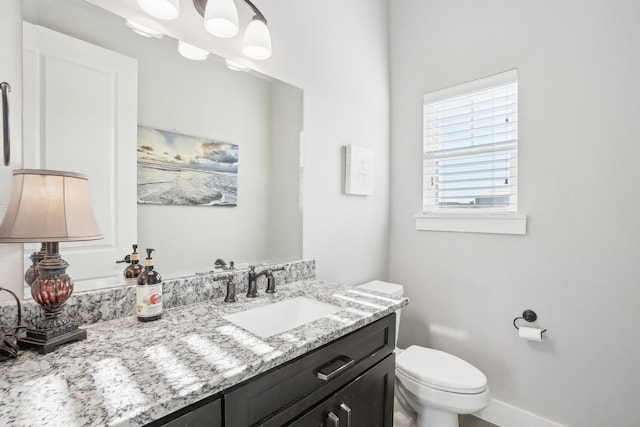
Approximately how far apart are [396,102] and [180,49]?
1622 millimetres

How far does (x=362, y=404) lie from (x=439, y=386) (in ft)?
1.96

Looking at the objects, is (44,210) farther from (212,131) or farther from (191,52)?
(191,52)

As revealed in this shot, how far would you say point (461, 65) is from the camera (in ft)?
6.73

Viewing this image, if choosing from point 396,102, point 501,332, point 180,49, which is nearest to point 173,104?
point 180,49

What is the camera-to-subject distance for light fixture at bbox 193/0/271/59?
1223 millimetres

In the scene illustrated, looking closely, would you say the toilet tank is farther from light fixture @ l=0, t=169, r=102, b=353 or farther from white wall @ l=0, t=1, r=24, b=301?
white wall @ l=0, t=1, r=24, b=301

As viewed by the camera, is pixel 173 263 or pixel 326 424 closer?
pixel 326 424

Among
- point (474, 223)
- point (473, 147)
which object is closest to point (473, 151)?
point (473, 147)

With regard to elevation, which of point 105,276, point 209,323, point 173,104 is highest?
point 173,104

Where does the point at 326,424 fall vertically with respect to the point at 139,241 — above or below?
below

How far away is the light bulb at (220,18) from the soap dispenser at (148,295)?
96 cm

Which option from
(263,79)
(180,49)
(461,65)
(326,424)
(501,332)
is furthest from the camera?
(461,65)

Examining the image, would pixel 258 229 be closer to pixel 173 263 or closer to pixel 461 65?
pixel 173 263

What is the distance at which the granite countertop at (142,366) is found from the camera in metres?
0.56
